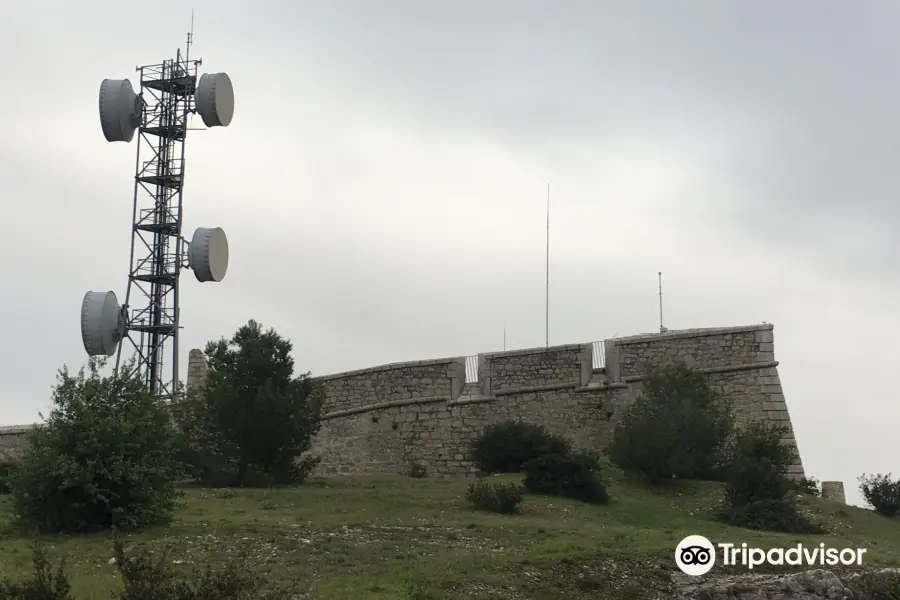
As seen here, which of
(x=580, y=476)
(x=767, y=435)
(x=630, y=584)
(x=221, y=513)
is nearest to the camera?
(x=630, y=584)

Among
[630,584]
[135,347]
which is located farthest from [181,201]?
[630,584]

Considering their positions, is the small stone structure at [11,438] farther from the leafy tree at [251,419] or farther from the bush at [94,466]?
the bush at [94,466]

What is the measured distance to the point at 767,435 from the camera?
25594 millimetres

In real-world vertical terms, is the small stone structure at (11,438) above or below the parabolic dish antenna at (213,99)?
below

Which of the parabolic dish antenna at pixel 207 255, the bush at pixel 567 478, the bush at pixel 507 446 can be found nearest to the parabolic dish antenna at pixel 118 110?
the parabolic dish antenna at pixel 207 255

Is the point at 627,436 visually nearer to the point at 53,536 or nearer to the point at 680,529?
the point at 680,529

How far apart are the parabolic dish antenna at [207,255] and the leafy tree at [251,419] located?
5947mm

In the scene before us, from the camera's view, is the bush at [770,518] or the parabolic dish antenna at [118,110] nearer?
the bush at [770,518]

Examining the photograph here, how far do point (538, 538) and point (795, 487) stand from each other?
8.80 m

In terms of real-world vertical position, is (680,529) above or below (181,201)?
below

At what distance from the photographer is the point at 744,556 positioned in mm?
17750

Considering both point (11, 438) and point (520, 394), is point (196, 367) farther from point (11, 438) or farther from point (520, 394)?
point (520, 394)

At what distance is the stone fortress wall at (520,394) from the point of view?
3022 centimetres

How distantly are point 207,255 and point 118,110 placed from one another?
17.1 ft
